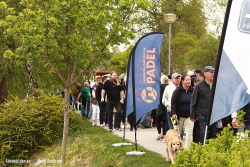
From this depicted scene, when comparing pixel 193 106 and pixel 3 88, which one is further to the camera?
pixel 3 88

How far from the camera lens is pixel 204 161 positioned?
4973 millimetres

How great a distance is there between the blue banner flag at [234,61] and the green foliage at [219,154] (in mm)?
380

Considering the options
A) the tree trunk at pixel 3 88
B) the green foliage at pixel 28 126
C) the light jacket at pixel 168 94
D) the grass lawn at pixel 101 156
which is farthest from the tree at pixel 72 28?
the tree trunk at pixel 3 88

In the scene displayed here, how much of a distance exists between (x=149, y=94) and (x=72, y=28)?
7.23ft

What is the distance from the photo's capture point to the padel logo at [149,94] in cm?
1075

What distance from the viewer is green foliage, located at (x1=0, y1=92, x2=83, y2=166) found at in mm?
13768

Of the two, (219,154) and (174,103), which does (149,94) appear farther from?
(219,154)

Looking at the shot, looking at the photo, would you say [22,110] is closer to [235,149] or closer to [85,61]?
[85,61]

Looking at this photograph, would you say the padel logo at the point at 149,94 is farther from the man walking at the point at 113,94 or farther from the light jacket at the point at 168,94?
the man walking at the point at 113,94

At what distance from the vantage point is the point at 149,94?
35.3 feet

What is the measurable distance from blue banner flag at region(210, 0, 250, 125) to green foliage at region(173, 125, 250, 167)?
1.25 feet

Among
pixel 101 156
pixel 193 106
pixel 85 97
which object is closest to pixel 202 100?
pixel 193 106

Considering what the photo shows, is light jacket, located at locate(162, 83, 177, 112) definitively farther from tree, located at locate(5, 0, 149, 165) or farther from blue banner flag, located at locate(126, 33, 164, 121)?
tree, located at locate(5, 0, 149, 165)

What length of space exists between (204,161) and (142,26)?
3668 cm
